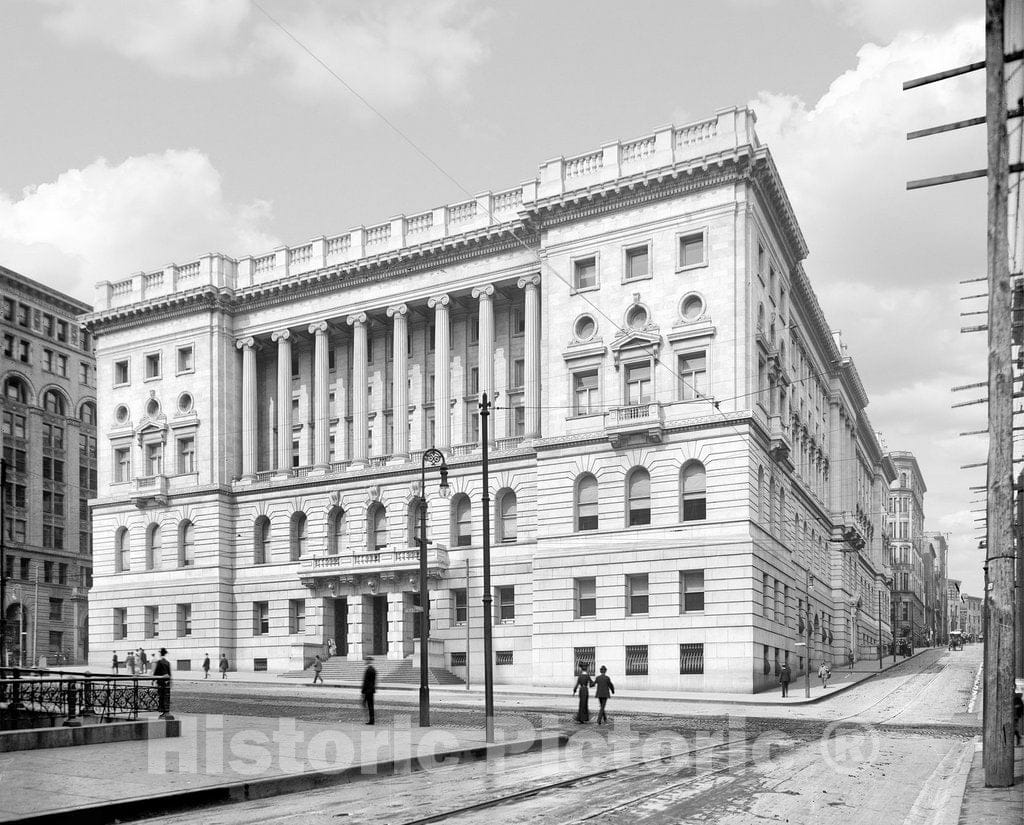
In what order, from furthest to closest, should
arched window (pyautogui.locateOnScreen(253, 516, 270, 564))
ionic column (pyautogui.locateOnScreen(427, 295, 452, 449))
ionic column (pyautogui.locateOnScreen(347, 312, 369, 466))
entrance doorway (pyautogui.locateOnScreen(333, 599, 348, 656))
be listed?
arched window (pyautogui.locateOnScreen(253, 516, 270, 564)) < ionic column (pyautogui.locateOnScreen(347, 312, 369, 466)) < entrance doorway (pyautogui.locateOnScreen(333, 599, 348, 656)) < ionic column (pyautogui.locateOnScreen(427, 295, 452, 449))

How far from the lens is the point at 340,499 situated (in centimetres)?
6538

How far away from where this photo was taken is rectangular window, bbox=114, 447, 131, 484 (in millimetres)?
74188

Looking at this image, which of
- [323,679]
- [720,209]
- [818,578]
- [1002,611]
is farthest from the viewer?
[818,578]

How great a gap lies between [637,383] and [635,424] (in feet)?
8.98

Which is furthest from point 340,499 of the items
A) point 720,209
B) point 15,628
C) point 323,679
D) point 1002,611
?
point 1002,611

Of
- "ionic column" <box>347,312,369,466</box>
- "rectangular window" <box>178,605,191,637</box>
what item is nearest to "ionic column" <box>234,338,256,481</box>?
"ionic column" <box>347,312,369,466</box>

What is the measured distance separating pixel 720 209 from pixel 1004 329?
37.9 metres

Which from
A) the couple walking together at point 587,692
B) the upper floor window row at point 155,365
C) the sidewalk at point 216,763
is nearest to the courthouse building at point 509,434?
the upper floor window row at point 155,365

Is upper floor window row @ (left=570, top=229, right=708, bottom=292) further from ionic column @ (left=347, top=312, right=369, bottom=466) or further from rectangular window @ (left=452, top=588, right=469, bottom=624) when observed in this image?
rectangular window @ (left=452, top=588, right=469, bottom=624)

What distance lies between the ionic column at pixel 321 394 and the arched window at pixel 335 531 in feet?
11.0

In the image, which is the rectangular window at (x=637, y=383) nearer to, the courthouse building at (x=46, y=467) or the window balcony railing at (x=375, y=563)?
the window balcony railing at (x=375, y=563)

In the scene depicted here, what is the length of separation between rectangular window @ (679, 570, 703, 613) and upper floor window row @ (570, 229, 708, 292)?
14.2 metres

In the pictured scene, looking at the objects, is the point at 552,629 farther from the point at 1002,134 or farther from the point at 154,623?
the point at 1002,134

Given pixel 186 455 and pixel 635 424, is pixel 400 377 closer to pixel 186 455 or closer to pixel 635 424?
pixel 186 455
